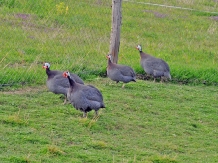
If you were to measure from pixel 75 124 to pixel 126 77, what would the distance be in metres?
2.97

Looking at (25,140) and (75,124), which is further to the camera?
(75,124)

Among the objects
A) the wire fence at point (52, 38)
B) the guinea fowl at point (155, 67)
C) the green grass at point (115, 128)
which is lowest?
the green grass at point (115, 128)

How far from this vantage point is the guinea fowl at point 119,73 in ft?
34.8

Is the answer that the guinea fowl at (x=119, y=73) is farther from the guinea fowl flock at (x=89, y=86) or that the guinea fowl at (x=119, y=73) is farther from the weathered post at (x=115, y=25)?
the weathered post at (x=115, y=25)

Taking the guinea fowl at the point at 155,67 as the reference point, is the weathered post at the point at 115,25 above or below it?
above

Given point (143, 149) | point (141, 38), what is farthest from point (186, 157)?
point (141, 38)

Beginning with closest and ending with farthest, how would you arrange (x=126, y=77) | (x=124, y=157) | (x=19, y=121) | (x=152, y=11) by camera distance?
(x=124, y=157) < (x=19, y=121) < (x=126, y=77) < (x=152, y=11)

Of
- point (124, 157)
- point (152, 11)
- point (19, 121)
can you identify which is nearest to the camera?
point (124, 157)

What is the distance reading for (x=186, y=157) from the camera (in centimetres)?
707

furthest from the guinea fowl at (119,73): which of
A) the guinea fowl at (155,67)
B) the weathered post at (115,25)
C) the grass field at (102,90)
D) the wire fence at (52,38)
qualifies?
the guinea fowl at (155,67)

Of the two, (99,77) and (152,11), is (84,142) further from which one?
(152,11)

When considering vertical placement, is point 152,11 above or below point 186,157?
above

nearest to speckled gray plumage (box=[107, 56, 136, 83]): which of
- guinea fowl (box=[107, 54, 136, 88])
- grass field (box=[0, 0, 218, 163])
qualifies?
guinea fowl (box=[107, 54, 136, 88])

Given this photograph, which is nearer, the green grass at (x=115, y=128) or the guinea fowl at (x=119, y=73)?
the green grass at (x=115, y=128)
